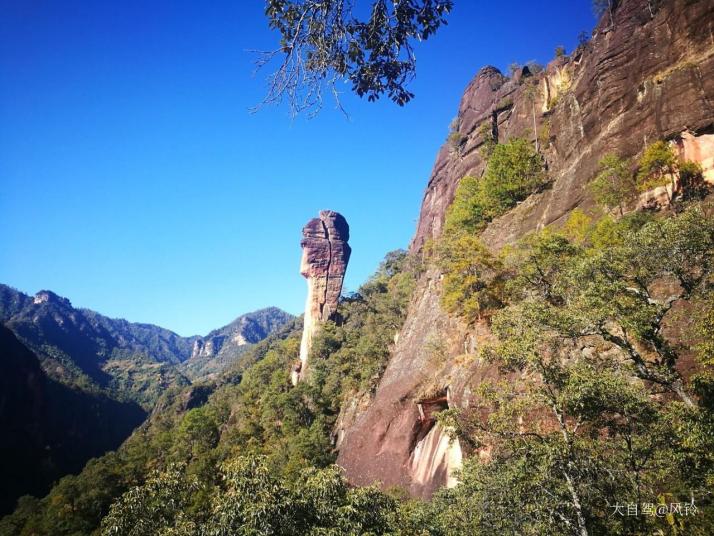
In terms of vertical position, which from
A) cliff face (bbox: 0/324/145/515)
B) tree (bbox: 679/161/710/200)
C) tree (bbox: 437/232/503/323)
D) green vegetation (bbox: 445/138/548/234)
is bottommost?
cliff face (bbox: 0/324/145/515)

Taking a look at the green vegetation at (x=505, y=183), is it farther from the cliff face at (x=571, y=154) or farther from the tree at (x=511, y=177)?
the cliff face at (x=571, y=154)

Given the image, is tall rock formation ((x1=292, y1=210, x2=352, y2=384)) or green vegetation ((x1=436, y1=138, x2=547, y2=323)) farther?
tall rock formation ((x1=292, y1=210, x2=352, y2=384))

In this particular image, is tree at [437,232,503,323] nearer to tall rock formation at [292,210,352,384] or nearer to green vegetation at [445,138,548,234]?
green vegetation at [445,138,548,234]

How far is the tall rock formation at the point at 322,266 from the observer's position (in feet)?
194

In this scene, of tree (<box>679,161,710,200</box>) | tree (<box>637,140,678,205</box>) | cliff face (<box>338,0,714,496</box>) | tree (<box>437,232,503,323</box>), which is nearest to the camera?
tree (<box>679,161,710,200</box>)

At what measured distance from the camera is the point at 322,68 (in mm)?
5164

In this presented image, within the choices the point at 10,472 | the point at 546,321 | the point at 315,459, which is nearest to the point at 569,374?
the point at 546,321

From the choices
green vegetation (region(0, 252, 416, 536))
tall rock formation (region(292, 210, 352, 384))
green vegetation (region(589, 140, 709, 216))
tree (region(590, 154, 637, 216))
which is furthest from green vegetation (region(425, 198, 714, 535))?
tall rock formation (region(292, 210, 352, 384))

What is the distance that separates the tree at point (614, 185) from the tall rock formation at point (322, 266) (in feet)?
139

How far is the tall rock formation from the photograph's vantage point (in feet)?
194

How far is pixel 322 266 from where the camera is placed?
64750 millimetres

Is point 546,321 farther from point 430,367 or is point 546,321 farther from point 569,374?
point 430,367

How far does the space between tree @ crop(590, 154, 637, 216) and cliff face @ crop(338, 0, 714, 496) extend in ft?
6.18

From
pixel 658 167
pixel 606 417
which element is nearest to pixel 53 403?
pixel 606 417
